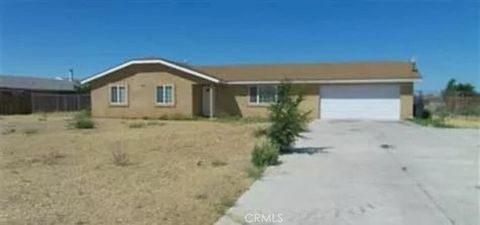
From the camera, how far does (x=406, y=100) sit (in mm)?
30516

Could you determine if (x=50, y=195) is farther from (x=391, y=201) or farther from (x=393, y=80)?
(x=393, y=80)

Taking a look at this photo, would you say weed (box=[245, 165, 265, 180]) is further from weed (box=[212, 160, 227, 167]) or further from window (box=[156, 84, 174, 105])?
window (box=[156, 84, 174, 105])

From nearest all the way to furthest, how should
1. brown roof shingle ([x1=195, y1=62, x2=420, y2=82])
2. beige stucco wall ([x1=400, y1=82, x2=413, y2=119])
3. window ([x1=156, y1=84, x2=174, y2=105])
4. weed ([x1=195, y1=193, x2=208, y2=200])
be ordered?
weed ([x1=195, y1=193, x2=208, y2=200]) → beige stucco wall ([x1=400, y1=82, x2=413, y2=119]) → brown roof shingle ([x1=195, y1=62, x2=420, y2=82]) → window ([x1=156, y1=84, x2=174, y2=105])

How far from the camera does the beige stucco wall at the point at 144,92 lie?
32.1 metres

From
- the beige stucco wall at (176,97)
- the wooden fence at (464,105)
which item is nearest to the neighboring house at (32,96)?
the beige stucco wall at (176,97)

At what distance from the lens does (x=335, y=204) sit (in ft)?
24.3

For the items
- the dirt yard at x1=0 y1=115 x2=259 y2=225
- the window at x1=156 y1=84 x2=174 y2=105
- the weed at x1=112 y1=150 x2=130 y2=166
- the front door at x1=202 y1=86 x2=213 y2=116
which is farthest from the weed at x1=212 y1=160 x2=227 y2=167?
the front door at x1=202 y1=86 x2=213 y2=116

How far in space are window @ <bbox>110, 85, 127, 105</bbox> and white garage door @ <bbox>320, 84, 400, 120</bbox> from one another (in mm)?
12085

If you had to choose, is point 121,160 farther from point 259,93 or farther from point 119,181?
point 259,93

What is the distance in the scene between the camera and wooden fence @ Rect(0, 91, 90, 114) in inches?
1494

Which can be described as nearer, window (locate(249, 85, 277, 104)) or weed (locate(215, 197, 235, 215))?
weed (locate(215, 197, 235, 215))

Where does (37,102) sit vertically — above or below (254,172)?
above

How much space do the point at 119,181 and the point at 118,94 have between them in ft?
Answer: 83.7

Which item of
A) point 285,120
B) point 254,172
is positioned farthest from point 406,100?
point 254,172
